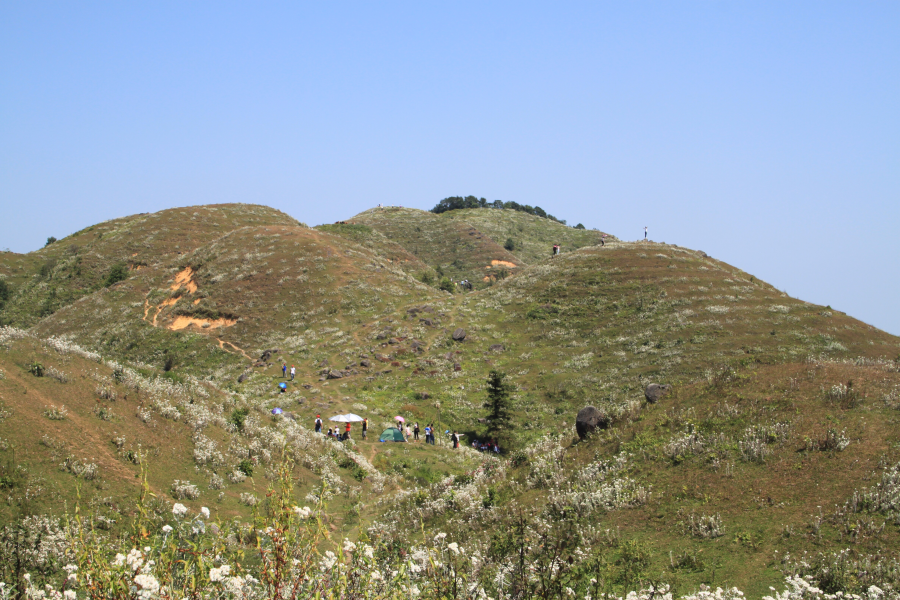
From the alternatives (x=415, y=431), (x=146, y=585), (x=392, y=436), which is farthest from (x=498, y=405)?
(x=146, y=585)

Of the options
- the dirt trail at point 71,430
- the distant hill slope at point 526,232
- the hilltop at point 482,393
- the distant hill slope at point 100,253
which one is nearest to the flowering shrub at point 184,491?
the hilltop at point 482,393

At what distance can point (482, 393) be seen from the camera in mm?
37250

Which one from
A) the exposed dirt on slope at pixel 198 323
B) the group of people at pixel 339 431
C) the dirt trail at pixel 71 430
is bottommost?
the group of people at pixel 339 431

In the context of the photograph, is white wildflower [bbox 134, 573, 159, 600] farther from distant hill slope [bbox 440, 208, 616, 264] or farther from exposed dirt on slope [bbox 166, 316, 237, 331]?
distant hill slope [bbox 440, 208, 616, 264]

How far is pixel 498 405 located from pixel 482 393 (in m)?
7.10

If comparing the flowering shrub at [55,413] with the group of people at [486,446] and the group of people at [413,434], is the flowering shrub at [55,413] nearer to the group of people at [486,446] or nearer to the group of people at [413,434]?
the group of people at [413,434]

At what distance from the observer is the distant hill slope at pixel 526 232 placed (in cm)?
12132

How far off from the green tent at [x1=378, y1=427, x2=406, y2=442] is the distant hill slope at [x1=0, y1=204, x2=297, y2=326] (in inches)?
2215

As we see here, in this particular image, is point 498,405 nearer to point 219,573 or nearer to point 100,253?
point 219,573

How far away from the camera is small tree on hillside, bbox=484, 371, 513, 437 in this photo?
3002 cm

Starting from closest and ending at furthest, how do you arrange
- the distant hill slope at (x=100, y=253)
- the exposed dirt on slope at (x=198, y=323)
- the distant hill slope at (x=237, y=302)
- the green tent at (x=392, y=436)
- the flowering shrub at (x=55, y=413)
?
the flowering shrub at (x=55, y=413) → the green tent at (x=392, y=436) → the distant hill slope at (x=237, y=302) → the exposed dirt on slope at (x=198, y=323) → the distant hill slope at (x=100, y=253)

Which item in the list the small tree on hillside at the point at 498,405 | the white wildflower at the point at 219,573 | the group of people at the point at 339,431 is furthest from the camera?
the small tree on hillside at the point at 498,405

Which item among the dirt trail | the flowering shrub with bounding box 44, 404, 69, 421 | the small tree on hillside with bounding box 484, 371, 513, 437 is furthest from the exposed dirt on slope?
the flowering shrub with bounding box 44, 404, 69, 421

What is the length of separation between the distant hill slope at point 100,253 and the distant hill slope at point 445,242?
3094 cm
